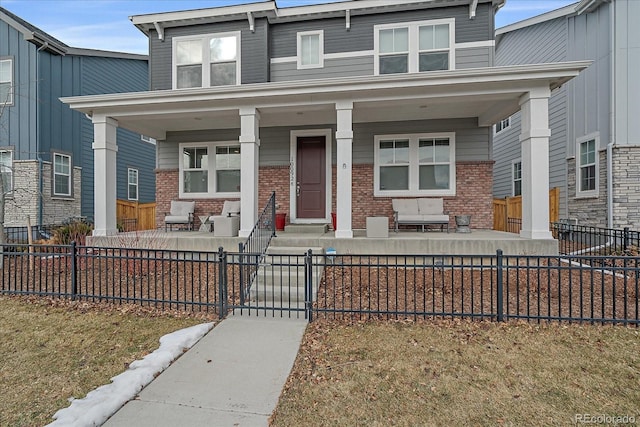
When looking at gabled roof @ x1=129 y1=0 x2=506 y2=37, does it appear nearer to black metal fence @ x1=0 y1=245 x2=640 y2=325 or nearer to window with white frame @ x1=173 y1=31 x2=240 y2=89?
window with white frame @ x1=173 y1=31 x2=240 y2=89

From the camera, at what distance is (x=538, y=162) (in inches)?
272

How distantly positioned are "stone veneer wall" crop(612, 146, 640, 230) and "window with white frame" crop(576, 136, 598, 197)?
0.65m

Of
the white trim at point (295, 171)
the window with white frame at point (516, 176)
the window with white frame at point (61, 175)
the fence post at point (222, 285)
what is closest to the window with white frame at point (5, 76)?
the window with white frame at point (61, 175)

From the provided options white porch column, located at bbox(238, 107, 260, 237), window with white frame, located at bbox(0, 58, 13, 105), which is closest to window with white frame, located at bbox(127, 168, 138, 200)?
window with white frame, located at bbox(0, 58, 13, 105)

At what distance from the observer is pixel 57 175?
1241cm

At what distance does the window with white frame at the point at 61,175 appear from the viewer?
12.3 metres

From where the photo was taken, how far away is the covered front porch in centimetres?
702

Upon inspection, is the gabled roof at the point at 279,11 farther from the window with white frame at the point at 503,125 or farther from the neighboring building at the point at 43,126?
the window with white frame at the point at 503,125

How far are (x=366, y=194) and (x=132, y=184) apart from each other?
11881 millimetres

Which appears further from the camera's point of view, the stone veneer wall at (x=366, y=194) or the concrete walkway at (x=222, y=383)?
the stone veneer wall at (x=366, y=194)

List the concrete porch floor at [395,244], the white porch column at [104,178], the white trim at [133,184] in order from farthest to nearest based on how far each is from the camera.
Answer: the white trim at [133,184] < the white porch column at [104,178] < the concrete porch floor at [395,244]

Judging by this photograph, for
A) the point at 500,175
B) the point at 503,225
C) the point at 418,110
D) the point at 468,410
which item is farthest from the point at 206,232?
the point at 500,175

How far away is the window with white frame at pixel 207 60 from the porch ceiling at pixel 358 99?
1.55m

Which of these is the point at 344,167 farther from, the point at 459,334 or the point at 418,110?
the point at 459,334
